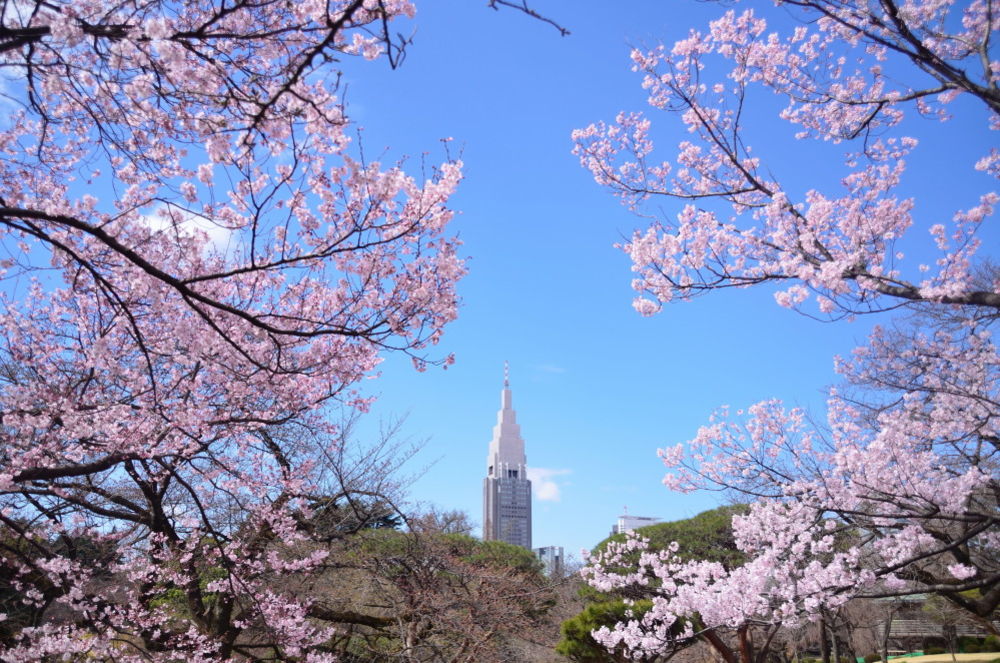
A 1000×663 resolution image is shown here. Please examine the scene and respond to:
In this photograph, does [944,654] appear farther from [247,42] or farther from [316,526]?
[247,42]

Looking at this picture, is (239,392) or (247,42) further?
(239,392)

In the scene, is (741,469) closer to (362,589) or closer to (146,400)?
(362,589)

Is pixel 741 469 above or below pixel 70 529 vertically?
above

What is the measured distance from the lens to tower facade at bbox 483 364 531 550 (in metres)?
52.8

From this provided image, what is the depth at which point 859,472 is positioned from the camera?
6.78 m

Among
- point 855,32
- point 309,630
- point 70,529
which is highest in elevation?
point 855,32

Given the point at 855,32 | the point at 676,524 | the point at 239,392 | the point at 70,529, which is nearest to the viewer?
the point at 855,32

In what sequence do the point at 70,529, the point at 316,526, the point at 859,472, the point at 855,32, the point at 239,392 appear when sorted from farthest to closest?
1. the point at 316,526
2. the point at 859,472
3. the point at 70,529
4. the point at 239,392
5. the point at 855,32

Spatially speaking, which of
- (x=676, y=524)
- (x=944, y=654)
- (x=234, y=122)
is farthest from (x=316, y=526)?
(x=944, y=654)

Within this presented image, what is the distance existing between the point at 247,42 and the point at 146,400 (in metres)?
2.92

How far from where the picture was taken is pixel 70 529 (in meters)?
6.28

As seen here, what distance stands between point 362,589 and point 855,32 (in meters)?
7.70

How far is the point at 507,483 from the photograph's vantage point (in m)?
60.8

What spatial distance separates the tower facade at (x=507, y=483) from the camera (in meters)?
52.8
